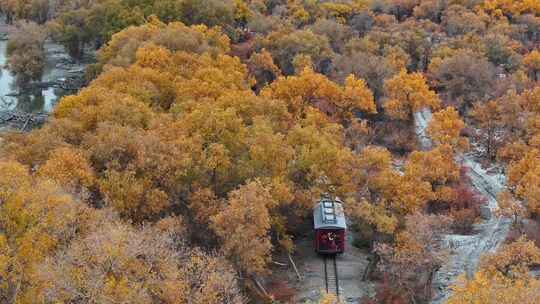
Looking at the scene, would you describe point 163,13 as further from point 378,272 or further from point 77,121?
point 378,272

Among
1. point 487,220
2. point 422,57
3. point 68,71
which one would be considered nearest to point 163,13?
point 68,71

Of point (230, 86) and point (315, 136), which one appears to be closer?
point (315, 136)

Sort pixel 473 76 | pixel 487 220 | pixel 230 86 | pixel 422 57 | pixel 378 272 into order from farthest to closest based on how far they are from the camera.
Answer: pixel 422 57, pixel 473 76, pixel 230 86, pixel 487 220, pixel 378 272

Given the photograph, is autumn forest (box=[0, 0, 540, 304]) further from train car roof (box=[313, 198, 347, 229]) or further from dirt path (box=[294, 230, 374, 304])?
train car roof (box=[313, 198, 347, 229])

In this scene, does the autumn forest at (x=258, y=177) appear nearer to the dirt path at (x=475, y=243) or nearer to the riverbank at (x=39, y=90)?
the dirt path at (x=475, y=243)

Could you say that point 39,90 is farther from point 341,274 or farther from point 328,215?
point 341,274

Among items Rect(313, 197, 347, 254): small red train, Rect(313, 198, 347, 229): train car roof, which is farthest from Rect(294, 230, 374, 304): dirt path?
Rect(313, 198, 347, 229): train car roof
